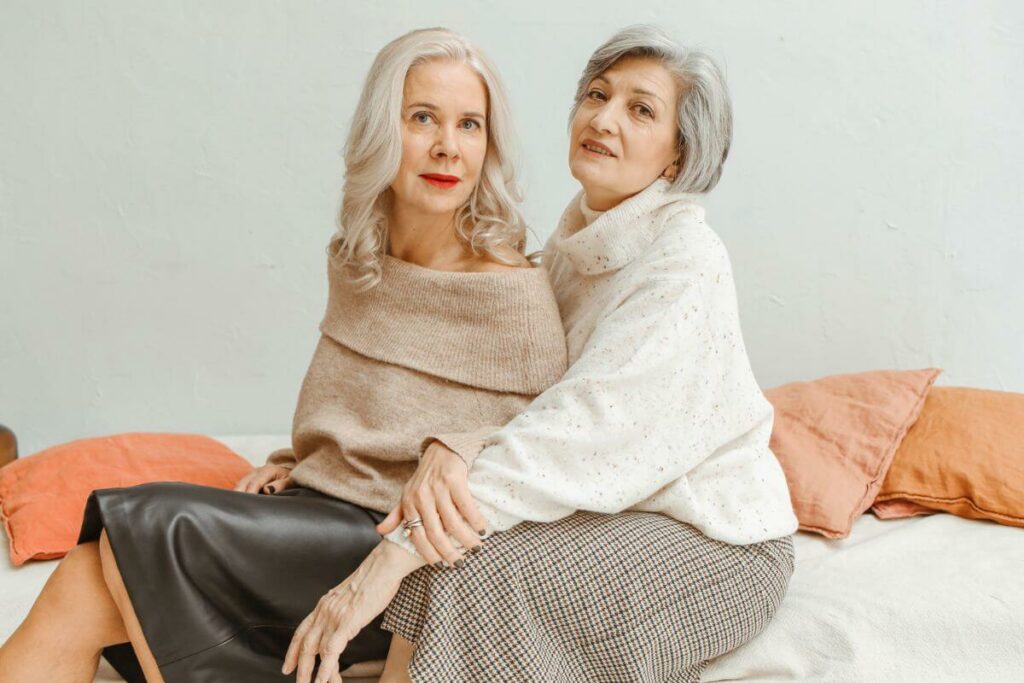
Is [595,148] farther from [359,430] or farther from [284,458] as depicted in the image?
[284,458]

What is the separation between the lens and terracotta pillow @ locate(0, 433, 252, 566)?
6.59ft

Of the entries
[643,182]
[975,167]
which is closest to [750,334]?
[975,167]

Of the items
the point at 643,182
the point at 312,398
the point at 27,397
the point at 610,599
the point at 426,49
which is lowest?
the point at 27,397

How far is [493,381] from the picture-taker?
179 cm

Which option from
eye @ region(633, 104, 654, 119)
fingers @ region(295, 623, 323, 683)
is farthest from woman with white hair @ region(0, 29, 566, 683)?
eye @ region(633, 104, 654, 119)

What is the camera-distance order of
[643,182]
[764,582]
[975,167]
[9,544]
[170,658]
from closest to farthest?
[170,658]
[764,582]
[643,182]
[9,544]
[975,167]

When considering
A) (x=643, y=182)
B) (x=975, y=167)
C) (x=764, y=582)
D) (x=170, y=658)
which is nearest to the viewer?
(x=170, y=658)

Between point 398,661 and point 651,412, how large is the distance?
1.74 feet

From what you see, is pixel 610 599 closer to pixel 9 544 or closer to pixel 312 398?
pixel 312 398

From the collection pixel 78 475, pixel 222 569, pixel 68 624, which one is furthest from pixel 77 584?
pixel 78 475

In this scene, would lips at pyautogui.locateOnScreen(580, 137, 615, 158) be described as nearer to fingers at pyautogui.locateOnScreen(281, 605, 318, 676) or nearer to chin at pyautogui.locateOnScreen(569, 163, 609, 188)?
chin at pyautogui.locateOnScreen(569, 163, 609, 188)

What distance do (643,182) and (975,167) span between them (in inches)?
58.2

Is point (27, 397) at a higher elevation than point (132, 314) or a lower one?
lower

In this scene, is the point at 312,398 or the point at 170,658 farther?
the point at 312,398
